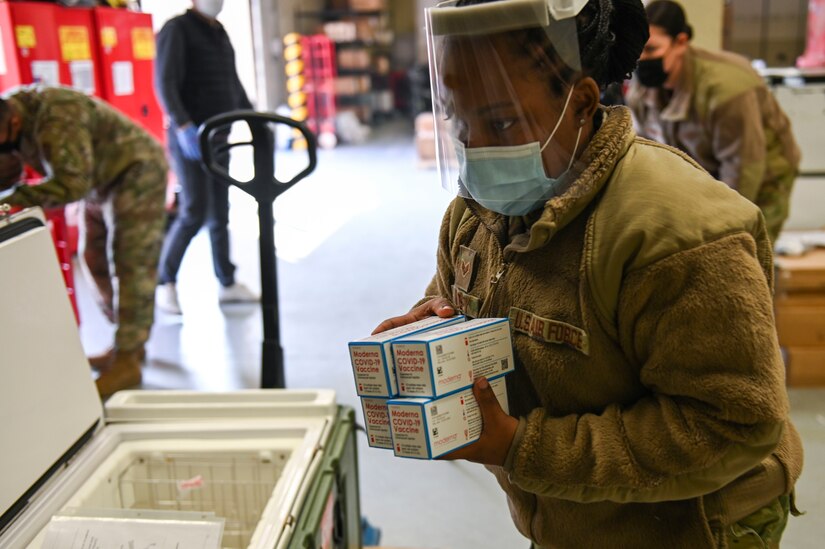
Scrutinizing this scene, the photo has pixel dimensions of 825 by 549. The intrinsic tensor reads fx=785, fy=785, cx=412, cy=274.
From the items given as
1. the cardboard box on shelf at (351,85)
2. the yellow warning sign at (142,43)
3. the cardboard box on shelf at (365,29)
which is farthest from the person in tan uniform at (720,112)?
the cardboard box on shelf at (365,29)

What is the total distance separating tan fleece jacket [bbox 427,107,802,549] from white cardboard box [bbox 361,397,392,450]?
0.16 metres

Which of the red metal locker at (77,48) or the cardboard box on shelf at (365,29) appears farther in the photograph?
the cardboard box on shelf at (365,29)

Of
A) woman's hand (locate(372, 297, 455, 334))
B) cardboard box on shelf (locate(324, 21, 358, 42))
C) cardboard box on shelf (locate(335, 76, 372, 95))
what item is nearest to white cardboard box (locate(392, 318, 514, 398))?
woman's hand (locate(372, 297, 455, 334))

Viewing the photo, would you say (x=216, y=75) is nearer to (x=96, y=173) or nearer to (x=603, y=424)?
(x=96, y=173)

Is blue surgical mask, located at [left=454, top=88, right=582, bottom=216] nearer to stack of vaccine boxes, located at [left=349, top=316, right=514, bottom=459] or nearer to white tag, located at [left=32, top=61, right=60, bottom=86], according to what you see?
stack of vaccine boxes, located at [left=349, top=316, right=514, bottom=459]

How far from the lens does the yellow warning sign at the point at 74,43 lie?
500 centimetres

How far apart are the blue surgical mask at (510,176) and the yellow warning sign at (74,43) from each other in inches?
188

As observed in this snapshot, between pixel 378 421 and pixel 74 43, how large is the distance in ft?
16.2

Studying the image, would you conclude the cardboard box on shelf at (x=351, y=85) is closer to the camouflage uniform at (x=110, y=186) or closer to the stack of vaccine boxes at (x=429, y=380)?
the camouflage uniform at (x=110, y=186)

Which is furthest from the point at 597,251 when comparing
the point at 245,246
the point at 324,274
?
the point at 245,246

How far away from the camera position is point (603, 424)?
36.9 inches

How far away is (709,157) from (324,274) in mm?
2786

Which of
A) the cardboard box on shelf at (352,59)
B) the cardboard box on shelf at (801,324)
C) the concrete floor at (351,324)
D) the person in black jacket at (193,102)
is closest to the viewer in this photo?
the concrete floor at (351,324)

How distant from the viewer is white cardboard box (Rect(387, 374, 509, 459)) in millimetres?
936
